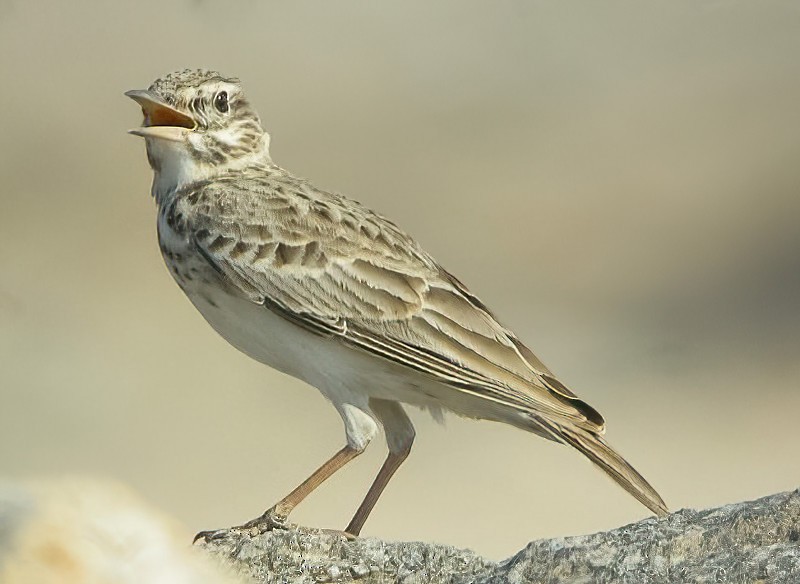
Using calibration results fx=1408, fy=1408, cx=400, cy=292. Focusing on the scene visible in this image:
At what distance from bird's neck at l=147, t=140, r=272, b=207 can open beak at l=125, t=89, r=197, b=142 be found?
0.08 m

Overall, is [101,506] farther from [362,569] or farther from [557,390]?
[557,390]

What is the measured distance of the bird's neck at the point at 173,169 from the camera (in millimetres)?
7004

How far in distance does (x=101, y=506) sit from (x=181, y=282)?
9.96ft

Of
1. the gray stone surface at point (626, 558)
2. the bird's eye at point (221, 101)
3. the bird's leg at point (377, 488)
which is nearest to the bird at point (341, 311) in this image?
the bird's leg at point (377, 488)

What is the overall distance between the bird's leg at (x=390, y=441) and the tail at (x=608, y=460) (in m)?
0.86

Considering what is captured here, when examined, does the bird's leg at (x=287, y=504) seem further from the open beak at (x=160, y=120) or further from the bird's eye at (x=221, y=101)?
the bird's eye at (x=221, y=101)

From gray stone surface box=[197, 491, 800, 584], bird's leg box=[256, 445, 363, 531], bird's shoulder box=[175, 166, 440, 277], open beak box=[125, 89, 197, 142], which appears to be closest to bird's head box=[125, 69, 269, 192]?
open beak box=[125, 89, 197, 142]

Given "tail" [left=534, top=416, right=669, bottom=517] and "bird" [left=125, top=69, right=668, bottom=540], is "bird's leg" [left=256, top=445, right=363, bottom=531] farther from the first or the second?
"tail" [left=534, top=416, right=669, bottom=517]

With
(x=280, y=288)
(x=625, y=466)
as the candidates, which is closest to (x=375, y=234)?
(x=280, y=288)

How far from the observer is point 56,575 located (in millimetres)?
3289

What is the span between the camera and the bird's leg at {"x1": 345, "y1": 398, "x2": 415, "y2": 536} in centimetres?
696

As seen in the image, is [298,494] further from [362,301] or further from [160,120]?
[160,120]

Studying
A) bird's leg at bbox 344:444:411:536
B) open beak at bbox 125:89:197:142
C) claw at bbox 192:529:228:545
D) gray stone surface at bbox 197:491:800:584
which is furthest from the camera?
bird's leg at bbox 344:444:411:536

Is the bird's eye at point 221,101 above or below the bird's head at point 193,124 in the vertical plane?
above
